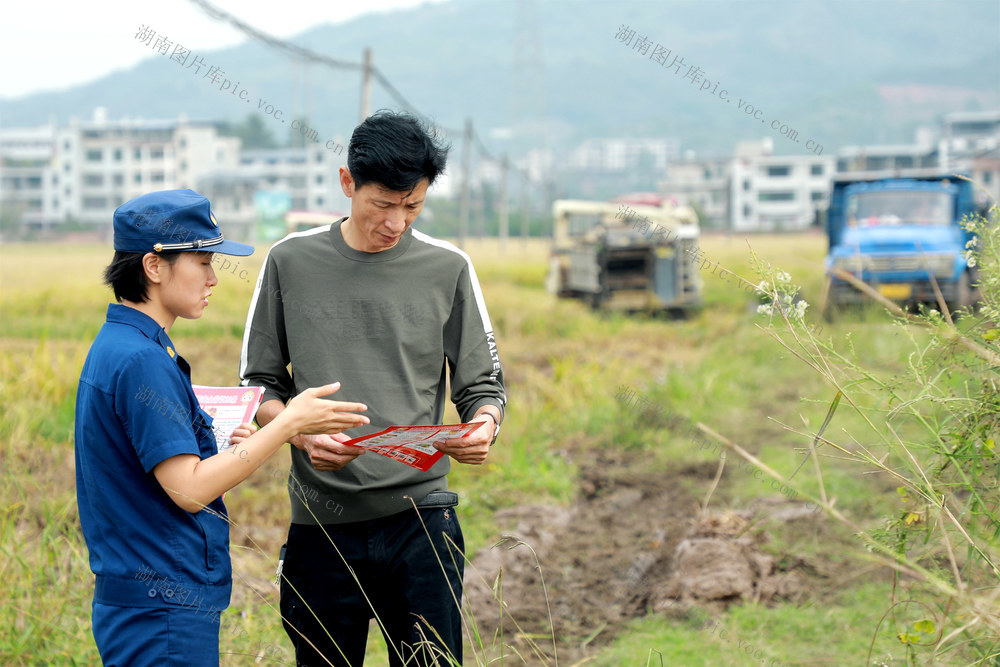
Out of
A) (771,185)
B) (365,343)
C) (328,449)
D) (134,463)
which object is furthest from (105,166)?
(134,463)

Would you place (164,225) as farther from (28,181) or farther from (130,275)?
(28,181)

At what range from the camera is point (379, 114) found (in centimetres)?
249

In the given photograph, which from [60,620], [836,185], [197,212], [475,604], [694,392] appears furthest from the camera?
[836,185]

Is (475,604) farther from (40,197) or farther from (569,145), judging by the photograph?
(569,145)

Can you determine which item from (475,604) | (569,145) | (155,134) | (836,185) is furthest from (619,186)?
(475,604)

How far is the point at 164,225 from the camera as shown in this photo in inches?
78.7

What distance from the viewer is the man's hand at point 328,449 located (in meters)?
2.28

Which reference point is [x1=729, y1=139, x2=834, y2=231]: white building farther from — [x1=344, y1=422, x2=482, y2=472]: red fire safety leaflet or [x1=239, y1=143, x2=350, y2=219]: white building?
[x1=344, y1=422, x2=482, y2=472]: red fire safety leaflet

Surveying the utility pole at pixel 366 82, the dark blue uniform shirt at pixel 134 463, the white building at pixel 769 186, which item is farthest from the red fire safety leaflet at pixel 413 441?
the white building at pixel 769 186

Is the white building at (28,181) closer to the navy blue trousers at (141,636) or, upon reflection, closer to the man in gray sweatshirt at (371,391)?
the man in gray sweatshirt at (371,391)

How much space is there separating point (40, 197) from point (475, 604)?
7087 centimetres

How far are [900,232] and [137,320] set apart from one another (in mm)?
13968

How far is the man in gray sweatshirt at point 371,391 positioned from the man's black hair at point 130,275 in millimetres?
529

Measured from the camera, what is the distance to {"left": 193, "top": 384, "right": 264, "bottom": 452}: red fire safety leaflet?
88.2 inches
